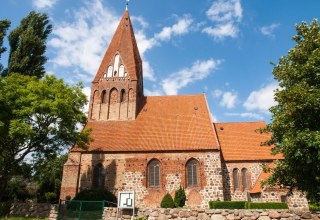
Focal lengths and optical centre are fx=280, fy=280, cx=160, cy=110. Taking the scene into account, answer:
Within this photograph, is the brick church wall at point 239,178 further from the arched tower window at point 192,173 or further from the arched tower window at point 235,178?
the arched tower window at point 192,173

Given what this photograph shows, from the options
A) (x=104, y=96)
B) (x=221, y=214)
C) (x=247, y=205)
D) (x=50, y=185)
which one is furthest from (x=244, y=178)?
(x=50, y=185)

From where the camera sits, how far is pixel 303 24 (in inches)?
550

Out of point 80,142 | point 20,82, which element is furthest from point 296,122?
point 20,82

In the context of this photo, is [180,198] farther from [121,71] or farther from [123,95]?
[121,71]

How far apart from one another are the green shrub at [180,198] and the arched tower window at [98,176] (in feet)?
22.1

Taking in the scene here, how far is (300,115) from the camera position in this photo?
12.1 metres

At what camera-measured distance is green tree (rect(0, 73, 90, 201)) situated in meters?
18.0

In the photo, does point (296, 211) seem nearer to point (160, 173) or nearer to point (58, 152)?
point (160, 173)

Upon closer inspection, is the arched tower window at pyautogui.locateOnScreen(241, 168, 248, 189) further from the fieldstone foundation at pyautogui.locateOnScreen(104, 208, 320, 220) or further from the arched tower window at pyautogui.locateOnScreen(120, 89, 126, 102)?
the arched tower window at pyautogui.locateOnScreen(120, 89, 126, 102)

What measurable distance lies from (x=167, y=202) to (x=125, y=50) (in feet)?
55.7

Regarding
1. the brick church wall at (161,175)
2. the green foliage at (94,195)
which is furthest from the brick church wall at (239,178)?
the green foliage at (94,195)

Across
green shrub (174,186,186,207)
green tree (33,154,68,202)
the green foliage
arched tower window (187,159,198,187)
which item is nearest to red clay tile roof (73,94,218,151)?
arched tower window (187,159,198,187)

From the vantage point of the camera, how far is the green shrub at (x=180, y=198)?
21500 mm

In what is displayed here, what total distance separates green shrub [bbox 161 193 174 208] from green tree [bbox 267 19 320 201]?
962 cm
